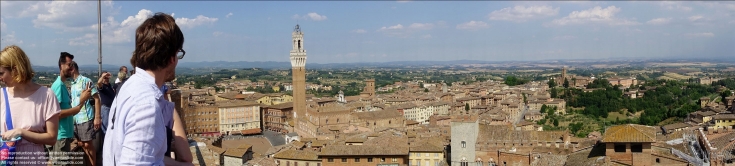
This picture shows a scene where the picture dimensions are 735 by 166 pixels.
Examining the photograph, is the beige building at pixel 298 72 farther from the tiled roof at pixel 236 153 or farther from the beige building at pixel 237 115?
the tiled roof at pixel 236 153

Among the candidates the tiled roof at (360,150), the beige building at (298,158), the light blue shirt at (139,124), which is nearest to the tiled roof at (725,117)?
the tiled roof at (360,150)

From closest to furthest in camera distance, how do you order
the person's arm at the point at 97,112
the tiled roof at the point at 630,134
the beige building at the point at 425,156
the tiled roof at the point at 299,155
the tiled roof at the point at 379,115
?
the person's arm at the point at 97,112 → the tiled roof at the point at 630,134 → the tiled roof at the point at 299,155 → the beige building at the point at 425,156 → the tiled roof at the point at 379,115

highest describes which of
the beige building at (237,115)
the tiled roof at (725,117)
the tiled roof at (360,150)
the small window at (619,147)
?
the small window at (619,147)

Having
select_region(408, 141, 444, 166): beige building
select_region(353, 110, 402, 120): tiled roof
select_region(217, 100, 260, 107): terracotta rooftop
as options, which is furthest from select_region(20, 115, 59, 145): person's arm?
select_region(217, 100, 260, 107): terracotta rooftop

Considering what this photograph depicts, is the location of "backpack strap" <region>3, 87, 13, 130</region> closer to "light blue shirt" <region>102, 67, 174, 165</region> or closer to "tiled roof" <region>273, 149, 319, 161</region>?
"light blue shirt" <region>102, 67, 174, 165</region>

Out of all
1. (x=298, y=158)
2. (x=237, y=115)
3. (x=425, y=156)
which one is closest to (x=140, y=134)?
(x=298, y=158)
